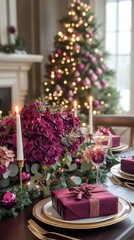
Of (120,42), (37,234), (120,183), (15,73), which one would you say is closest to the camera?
(37,234)

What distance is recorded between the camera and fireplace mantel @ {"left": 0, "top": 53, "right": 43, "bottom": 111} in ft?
13.0

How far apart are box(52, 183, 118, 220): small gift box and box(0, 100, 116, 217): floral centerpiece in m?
0.18

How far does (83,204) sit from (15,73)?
10.8ft

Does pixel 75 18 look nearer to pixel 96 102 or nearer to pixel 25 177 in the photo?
pixel 96 102

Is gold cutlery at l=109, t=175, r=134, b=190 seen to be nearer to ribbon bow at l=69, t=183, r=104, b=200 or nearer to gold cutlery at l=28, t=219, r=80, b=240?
ribbon bow at l=69, t=183, r=104, b=200

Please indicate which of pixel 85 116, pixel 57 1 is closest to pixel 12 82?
pixel 85 116

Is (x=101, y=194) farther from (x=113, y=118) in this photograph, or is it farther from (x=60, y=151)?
(x=113, y=118)

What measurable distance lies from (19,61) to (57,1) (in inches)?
46.8

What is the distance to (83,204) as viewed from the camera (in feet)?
3.44

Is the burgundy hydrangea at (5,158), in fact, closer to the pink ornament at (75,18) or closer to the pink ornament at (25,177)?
the pink ornament at (25,177)

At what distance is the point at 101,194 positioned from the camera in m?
1.10

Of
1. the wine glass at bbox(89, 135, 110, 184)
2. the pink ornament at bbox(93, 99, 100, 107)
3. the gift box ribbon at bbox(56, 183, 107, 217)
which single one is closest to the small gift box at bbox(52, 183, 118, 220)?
the gift box ribbon at bbox(56, 183, 107, 217)

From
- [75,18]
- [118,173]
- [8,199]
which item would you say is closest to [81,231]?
[8,199]

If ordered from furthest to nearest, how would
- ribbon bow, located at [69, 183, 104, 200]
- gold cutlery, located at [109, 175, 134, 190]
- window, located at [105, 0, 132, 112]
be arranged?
window, located at [105, 0, 132, 112] → gold cutlery, located at [109, 175, 134, 190] → ribbon bow, located at [69, 183, 104, 200]
